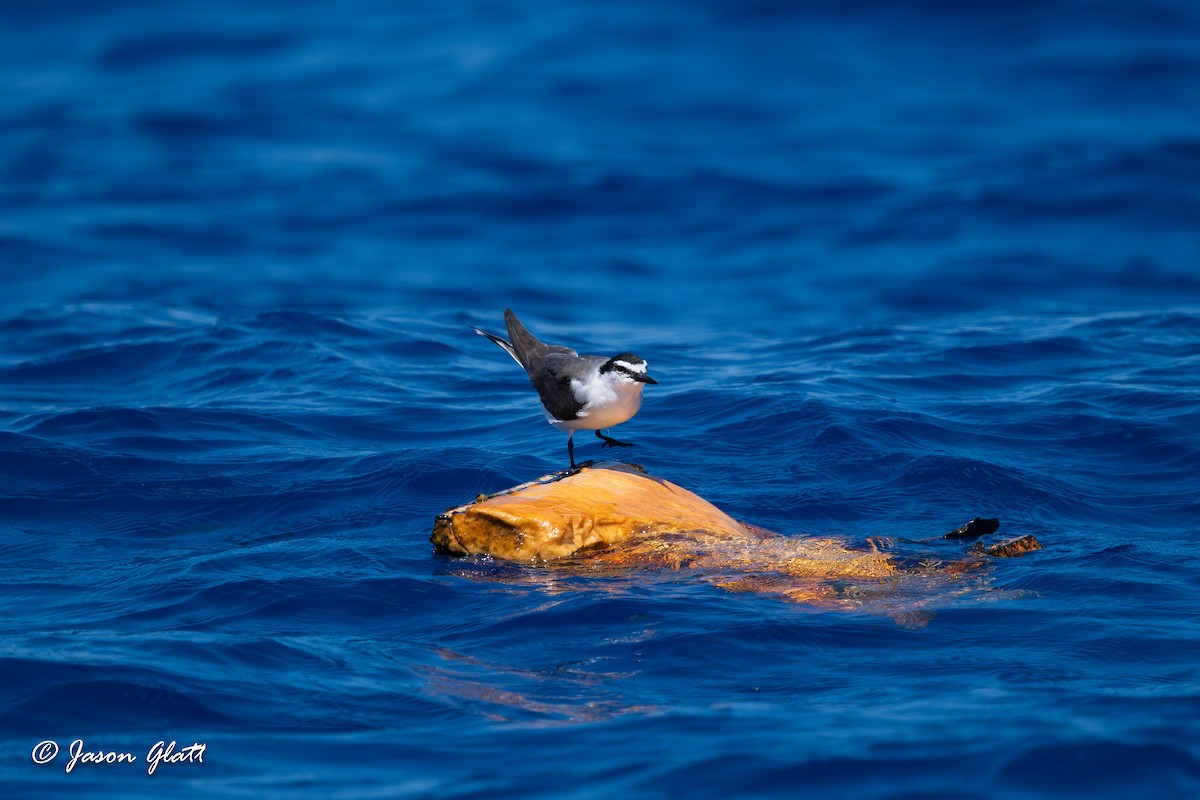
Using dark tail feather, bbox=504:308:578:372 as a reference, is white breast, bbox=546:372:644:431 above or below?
below

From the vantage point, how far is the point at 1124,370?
1391cm

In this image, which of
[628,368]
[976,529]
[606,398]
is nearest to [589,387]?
[606,398]

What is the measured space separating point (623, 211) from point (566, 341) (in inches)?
242

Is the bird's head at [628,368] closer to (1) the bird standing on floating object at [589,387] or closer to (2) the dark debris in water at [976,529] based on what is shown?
(1) the bird standing on floating object at [589,387]

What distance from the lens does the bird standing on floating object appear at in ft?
29.6

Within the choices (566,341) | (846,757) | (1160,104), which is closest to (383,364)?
(566,341)
